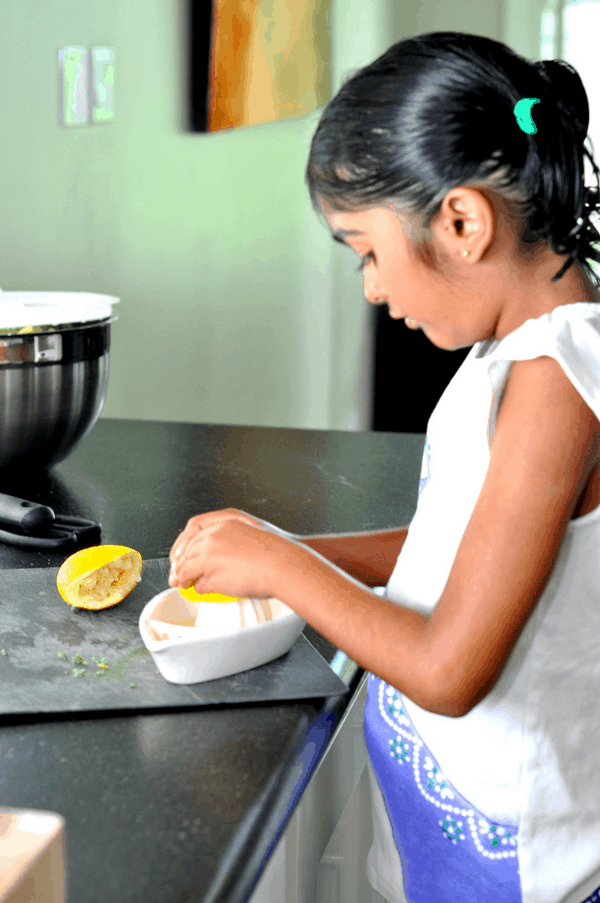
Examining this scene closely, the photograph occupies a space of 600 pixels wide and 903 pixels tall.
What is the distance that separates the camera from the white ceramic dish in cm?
66

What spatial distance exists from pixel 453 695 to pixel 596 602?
4.9 inches

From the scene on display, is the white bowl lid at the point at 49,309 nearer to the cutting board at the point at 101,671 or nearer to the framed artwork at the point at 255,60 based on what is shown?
the cutting board at the point at 101,671

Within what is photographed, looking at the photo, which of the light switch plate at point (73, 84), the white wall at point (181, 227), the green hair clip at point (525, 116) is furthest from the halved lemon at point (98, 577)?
the light switch plate at point (73, 84)

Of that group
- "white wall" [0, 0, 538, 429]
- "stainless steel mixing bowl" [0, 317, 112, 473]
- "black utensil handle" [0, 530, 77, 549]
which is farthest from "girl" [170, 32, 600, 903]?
"white wall" [0, 0, 538, 429]

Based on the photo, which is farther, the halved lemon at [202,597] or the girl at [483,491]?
the halved lemon at [202,597]

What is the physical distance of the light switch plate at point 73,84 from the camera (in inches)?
85.4

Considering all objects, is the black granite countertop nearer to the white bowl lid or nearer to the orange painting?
the white bowl lid

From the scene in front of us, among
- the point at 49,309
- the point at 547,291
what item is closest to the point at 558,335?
the point at 547,291

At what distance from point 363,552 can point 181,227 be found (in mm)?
1879

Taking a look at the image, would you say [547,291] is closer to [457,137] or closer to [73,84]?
[457,137]

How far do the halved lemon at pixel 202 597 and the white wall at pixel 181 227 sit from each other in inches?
65.6

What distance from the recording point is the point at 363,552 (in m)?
0.84

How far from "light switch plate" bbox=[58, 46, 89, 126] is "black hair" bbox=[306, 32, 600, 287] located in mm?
1764

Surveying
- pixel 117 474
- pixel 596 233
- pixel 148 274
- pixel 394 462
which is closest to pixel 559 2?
pixel 148 274
